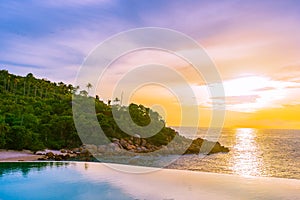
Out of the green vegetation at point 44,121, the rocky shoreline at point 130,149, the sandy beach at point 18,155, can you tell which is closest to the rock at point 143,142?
the rocky shoreline at point 130,149

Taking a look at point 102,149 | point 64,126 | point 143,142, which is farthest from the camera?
point 143,142

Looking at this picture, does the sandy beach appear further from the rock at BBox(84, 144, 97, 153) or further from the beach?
the beach

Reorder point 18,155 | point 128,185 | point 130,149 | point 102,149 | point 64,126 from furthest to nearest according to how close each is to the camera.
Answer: point 130,149 < point 64,126 < point 102,149 < point 18,155 < point 128,185

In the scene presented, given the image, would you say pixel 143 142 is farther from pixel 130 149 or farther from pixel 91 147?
pixel 91 147

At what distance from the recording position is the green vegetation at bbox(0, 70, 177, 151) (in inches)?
944

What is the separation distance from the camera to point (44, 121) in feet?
97.1

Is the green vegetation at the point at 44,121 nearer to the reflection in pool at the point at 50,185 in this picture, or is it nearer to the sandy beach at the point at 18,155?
the sandy beach at the point at 18,155

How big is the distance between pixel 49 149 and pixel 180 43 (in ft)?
55.1

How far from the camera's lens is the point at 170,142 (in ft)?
119

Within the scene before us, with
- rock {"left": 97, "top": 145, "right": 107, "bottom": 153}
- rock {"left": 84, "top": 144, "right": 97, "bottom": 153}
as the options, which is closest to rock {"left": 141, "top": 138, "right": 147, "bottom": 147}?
rock {"left": 97, "top": 145, "right": 107, "bottom": 153}

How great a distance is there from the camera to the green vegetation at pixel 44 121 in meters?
24.0

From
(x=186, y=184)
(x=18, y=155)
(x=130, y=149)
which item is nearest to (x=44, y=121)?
(x=130, y=149)

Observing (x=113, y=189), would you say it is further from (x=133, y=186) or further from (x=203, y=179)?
(x=203, y=179)

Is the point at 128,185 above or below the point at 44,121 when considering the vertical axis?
below
